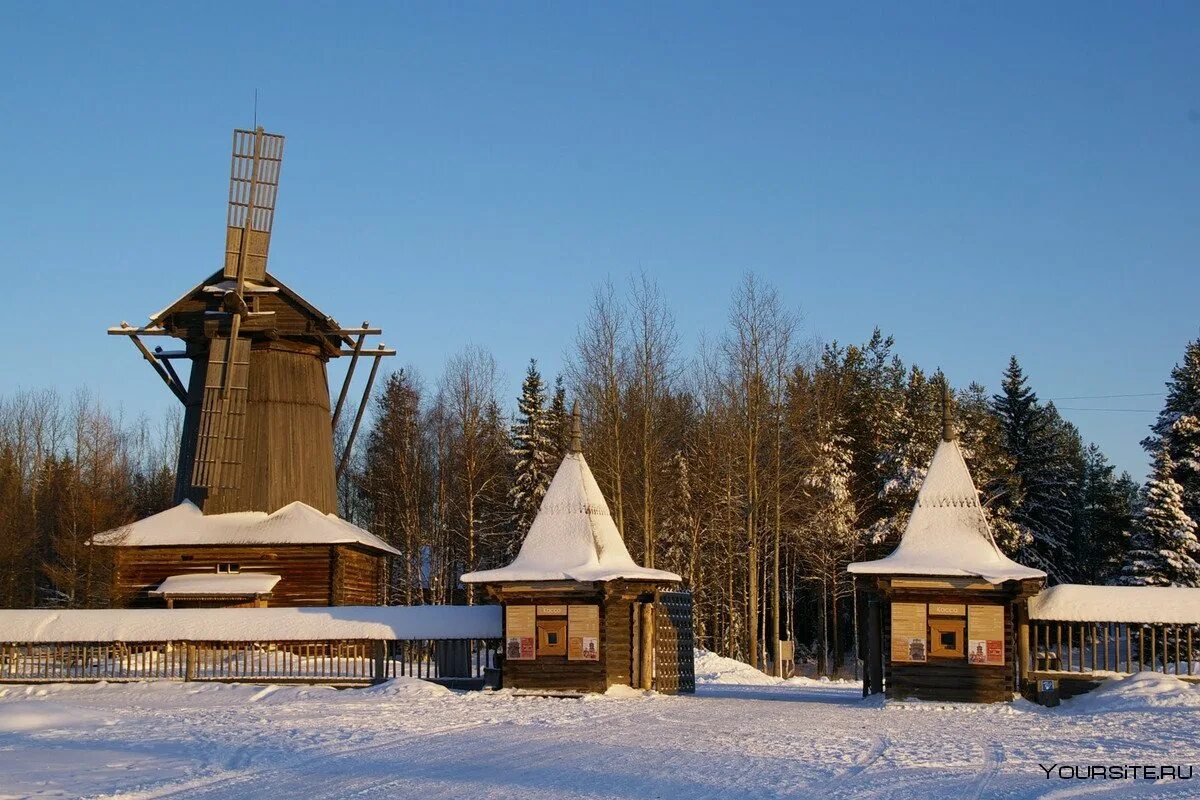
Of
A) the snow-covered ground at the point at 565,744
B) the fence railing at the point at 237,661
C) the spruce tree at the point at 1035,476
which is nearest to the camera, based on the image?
the snow-covered ground at the point at 565,744

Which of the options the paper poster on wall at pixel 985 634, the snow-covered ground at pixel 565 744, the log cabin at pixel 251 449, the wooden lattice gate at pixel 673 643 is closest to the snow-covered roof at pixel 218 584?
the log cabin at pixel 251 449

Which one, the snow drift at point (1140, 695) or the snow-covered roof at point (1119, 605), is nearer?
the snow drift at point (1140, 695)

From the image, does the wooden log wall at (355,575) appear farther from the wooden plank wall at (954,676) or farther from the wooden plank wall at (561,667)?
the wooden plank wall at (954,676)

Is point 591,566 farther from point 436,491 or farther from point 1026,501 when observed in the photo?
point 436,491

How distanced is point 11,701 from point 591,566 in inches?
451

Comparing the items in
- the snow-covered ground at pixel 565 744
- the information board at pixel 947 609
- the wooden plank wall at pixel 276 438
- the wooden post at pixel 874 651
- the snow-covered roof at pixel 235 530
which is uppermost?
the wooden plank wall at pixel 276 438

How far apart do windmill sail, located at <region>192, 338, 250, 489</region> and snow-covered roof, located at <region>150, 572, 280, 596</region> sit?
274cm

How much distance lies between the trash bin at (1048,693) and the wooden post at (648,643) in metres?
7.92

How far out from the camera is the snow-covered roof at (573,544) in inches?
1073

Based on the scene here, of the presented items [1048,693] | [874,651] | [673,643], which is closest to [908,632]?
[874,651]

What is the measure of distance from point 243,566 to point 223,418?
4.33 metres

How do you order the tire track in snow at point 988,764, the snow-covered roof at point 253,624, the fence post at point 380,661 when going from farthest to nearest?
the snow-covered roof at point 253,624 → the fence post at point 380,661 → the tire track in snow at point 988,764

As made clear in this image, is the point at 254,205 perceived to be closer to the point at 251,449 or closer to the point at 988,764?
the point at 251,449

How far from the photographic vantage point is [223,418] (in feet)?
126
